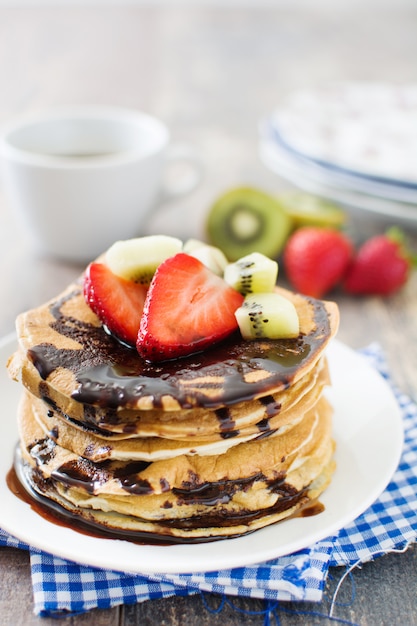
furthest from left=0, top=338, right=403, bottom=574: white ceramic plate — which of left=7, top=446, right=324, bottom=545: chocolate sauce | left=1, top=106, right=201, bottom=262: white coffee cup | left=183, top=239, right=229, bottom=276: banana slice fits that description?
left=1, top=106, right=201, bottom=262: white coffee cup

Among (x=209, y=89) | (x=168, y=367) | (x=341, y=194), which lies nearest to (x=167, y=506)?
(x=168, y=367)

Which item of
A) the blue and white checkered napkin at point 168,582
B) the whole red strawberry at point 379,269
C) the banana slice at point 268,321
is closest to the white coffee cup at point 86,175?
the whole red strawberry at point 379,269

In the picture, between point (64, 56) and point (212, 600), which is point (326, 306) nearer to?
point (212, 600)

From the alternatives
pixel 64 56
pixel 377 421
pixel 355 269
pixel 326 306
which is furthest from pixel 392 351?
pixel 64 56

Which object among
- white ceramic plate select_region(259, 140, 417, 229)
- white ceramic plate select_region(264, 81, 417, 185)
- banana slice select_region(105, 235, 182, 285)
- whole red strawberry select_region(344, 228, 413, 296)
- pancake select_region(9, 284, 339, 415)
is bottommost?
whole red strawberry select_region(344, 228, 413, 296)

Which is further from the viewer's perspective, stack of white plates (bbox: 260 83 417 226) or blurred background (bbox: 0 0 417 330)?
blurred background (bbox: 0 0 417 330)

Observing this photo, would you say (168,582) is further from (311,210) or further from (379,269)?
(311,210)

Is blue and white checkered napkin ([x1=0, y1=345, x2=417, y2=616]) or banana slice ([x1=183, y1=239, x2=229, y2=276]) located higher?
banana slice ([x1=183, y1=239, x2=229, y2=276])

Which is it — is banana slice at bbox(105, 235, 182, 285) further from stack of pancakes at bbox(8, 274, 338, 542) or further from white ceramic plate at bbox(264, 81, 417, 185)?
white ceramic plate at bbox(264, 81, 417, 185)
